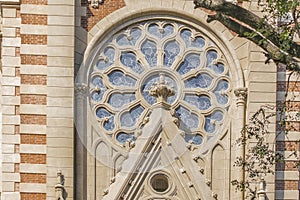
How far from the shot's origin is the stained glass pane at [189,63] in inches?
626

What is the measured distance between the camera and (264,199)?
14945mm

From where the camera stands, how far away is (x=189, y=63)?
52.2 ft

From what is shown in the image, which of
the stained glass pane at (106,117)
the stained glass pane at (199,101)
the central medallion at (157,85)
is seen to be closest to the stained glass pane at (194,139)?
the stained glass pane at (199,101)

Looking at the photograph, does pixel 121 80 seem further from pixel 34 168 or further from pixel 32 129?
pixel 34 168

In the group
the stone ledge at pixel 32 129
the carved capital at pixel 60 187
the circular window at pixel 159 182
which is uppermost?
the stone ledge at pixel 32 129

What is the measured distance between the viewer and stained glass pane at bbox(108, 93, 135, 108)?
15.7m

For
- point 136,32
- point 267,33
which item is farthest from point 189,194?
point 267,33

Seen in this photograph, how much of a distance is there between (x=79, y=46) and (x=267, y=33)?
18.7 feet

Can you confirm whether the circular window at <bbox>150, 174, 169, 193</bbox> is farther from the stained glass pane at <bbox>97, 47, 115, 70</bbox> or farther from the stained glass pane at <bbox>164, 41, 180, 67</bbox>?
the stained glass pane at <bbox>97, 47, 115, 70</bbox>

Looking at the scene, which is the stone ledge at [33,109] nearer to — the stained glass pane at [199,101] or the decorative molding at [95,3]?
the decorative molding at [95,3]

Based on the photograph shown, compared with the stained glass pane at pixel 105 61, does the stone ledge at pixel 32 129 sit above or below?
below

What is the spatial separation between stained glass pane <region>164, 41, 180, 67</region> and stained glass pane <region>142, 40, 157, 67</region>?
17 cm

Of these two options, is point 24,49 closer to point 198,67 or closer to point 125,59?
point 125,59

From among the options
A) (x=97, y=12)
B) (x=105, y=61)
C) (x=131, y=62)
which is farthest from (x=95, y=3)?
(x=131, y=62)
